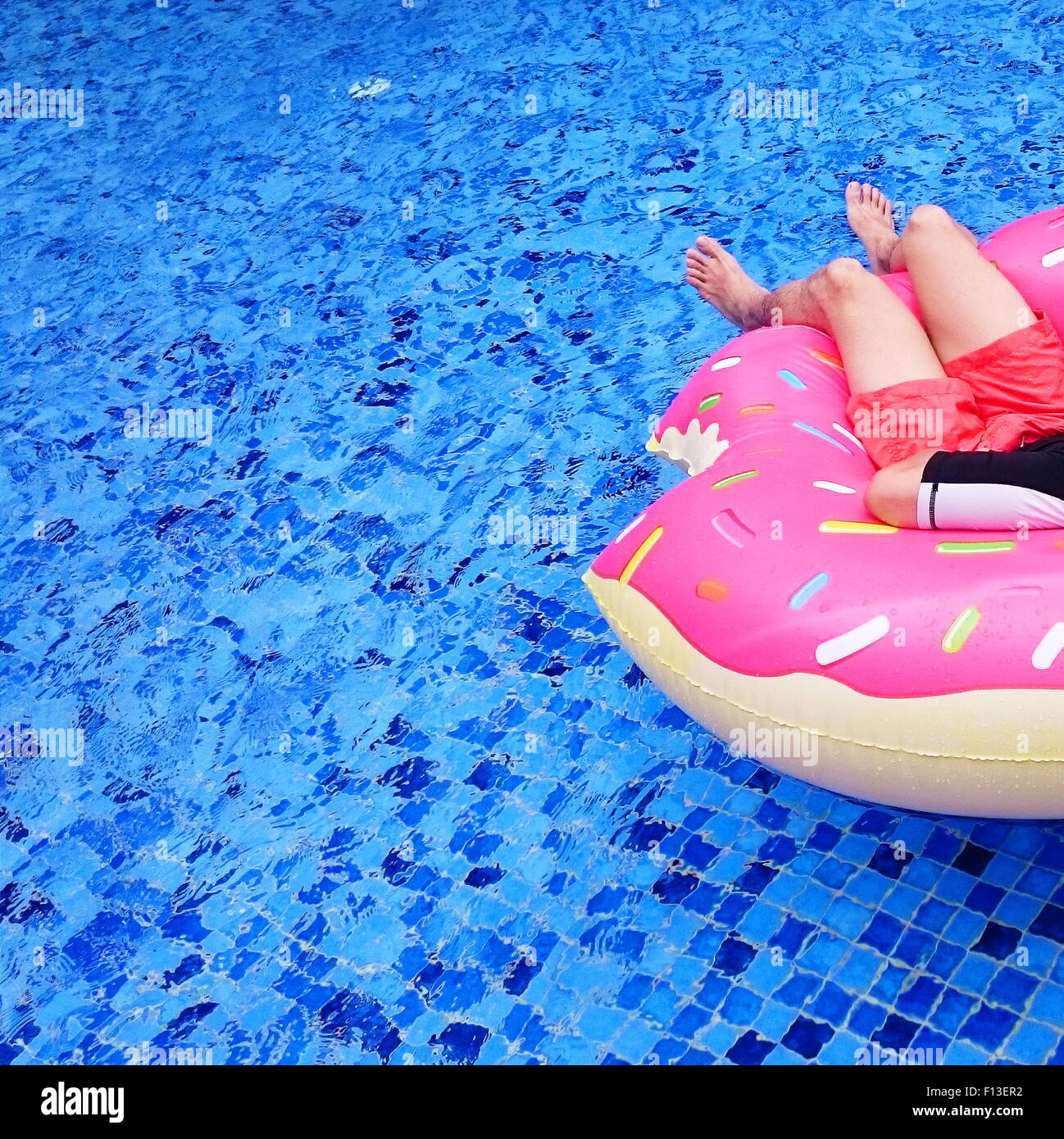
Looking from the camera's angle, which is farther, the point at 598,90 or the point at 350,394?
the point at 598,90

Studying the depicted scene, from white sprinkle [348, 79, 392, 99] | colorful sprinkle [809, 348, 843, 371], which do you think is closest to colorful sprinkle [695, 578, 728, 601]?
colorful sprinkle [809, 348, 843, 371]

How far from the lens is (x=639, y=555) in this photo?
1.86 meters

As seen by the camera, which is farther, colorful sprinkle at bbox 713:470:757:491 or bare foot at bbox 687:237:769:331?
bare foot at bbox 687:237:769:331

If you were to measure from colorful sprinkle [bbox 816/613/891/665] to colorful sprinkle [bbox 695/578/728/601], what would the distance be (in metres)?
0.16

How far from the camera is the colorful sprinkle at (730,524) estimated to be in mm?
1778

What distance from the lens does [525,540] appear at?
2.63 meters

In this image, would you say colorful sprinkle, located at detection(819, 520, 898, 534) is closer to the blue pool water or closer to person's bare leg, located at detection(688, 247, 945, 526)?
person's bare leg, located at detection(688, 247, 945, 526)

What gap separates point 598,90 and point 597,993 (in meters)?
2.98

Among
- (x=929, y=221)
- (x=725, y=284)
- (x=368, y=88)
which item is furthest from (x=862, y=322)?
(x=368, y=88)

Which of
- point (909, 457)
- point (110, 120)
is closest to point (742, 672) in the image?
point (909, 457)

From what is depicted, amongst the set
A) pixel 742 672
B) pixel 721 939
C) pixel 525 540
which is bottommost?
pixel 721 939

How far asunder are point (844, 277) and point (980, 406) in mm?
329

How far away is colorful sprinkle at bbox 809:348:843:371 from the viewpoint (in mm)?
2217
